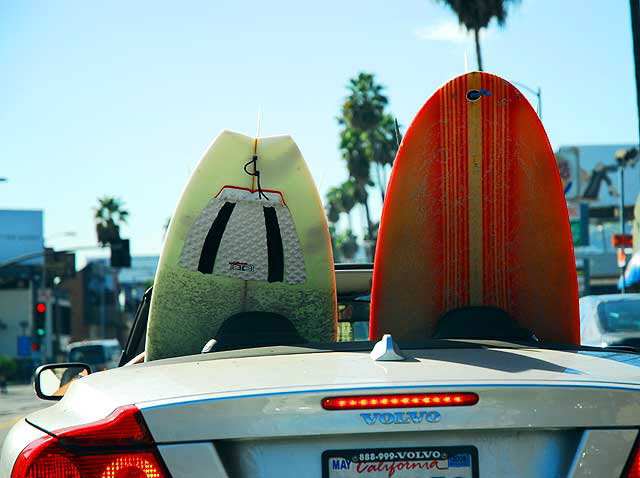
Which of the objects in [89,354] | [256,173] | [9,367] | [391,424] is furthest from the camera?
[9,367]

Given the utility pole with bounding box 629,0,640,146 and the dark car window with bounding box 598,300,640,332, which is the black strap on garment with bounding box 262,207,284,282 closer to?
the dark car window with bounding box 598,300,640,332

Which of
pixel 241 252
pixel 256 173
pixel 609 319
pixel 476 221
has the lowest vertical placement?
pixel 609 319

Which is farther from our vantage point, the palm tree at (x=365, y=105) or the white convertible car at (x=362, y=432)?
the palm tree at (x=365, y=105)

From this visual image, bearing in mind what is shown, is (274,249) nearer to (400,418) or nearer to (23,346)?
(400,418)

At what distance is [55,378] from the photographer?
4.66m

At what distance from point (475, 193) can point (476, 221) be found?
0.13m

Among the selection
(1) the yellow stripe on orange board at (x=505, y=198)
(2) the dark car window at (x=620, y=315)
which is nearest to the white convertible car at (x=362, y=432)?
(1) the yellow stripe on orange board at (x=505, y=198)

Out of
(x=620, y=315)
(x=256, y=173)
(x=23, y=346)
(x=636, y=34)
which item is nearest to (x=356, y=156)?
(x=23, y=346)

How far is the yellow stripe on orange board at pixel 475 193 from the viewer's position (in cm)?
471

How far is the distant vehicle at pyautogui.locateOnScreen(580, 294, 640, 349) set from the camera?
1099cm

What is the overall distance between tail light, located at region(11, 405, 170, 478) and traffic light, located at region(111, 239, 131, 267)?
39.3 metres

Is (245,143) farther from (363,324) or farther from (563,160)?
(563,160)

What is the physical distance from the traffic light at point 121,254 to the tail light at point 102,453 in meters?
39.3

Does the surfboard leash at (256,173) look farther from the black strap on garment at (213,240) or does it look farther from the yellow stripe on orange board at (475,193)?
the yellow stripe on orange board at (475,193)
